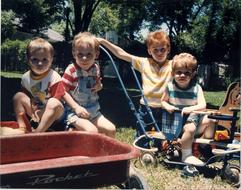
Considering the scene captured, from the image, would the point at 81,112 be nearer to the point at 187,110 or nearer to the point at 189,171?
the point at 187,110

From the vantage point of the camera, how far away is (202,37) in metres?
17.0

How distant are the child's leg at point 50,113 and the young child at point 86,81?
20 centimetres

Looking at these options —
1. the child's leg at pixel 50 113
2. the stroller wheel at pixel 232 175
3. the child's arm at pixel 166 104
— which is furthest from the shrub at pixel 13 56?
the stroller wheel at pixel 232 175

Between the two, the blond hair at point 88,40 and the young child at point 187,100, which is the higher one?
the blond hair at point 88,40

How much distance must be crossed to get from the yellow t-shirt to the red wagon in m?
1.34

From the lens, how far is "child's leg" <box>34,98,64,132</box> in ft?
11.8

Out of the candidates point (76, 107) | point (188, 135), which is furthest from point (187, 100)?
point (76, 107)

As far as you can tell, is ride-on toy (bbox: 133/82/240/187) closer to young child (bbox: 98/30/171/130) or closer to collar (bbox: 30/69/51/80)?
→ young child (bbox: 98/30/171/130)

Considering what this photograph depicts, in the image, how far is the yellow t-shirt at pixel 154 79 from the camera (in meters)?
4.38

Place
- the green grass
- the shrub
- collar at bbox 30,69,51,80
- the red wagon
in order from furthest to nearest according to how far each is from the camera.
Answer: the shrub < collar at bbox 30,69,51,80 < the green grass < the red wagon

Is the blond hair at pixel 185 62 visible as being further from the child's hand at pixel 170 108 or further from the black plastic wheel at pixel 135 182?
the black plastic wheel at pixel 135 182

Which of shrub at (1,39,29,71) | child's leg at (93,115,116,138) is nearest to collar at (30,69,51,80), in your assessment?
child's leg at (93,115,116,138)

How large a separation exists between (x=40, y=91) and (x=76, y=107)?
388 mm

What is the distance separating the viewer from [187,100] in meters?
4.11
